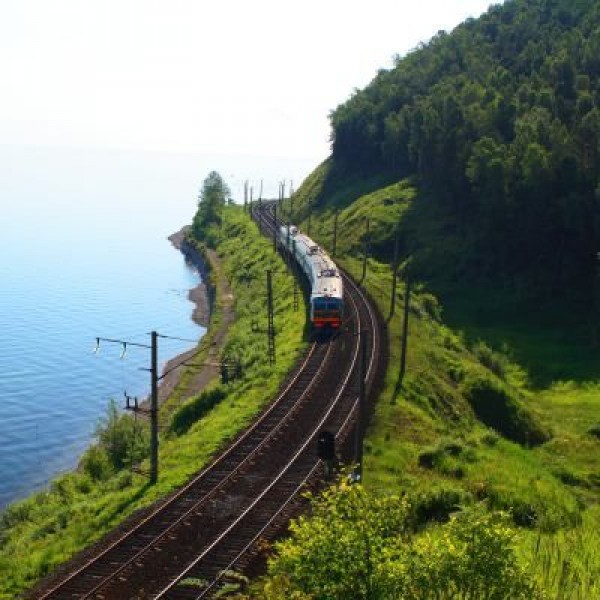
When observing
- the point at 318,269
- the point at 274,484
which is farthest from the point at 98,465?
the point at 318,269

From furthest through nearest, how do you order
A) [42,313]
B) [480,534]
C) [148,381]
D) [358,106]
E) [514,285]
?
[358,106], [42,313], [514,285], [148,381], [480,534]

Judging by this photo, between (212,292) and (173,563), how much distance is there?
3691 inches

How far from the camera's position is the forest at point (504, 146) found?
87.8 m

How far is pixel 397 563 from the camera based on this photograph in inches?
609

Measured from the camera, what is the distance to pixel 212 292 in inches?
4783

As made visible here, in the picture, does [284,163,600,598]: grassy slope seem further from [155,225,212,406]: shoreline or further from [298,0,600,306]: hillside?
[155,225,212,406]: shoreline

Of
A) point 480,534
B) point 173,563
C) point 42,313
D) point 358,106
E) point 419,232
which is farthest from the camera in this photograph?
point 358,106

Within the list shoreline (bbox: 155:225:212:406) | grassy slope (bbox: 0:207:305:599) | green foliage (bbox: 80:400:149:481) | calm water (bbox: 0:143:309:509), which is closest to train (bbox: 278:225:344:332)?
grassy slope (bbox: 0:207:305:599)

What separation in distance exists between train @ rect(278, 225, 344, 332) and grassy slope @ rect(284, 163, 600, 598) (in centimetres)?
609

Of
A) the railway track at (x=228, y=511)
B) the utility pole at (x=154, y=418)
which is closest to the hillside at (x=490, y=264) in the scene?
the railway track at (x=228, y=511)

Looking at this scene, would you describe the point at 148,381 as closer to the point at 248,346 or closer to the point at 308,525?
the point at 248,346

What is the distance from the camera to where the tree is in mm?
173125

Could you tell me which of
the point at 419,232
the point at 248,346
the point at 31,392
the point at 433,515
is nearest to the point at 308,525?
the point at 433,515

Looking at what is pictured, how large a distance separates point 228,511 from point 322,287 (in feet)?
118
